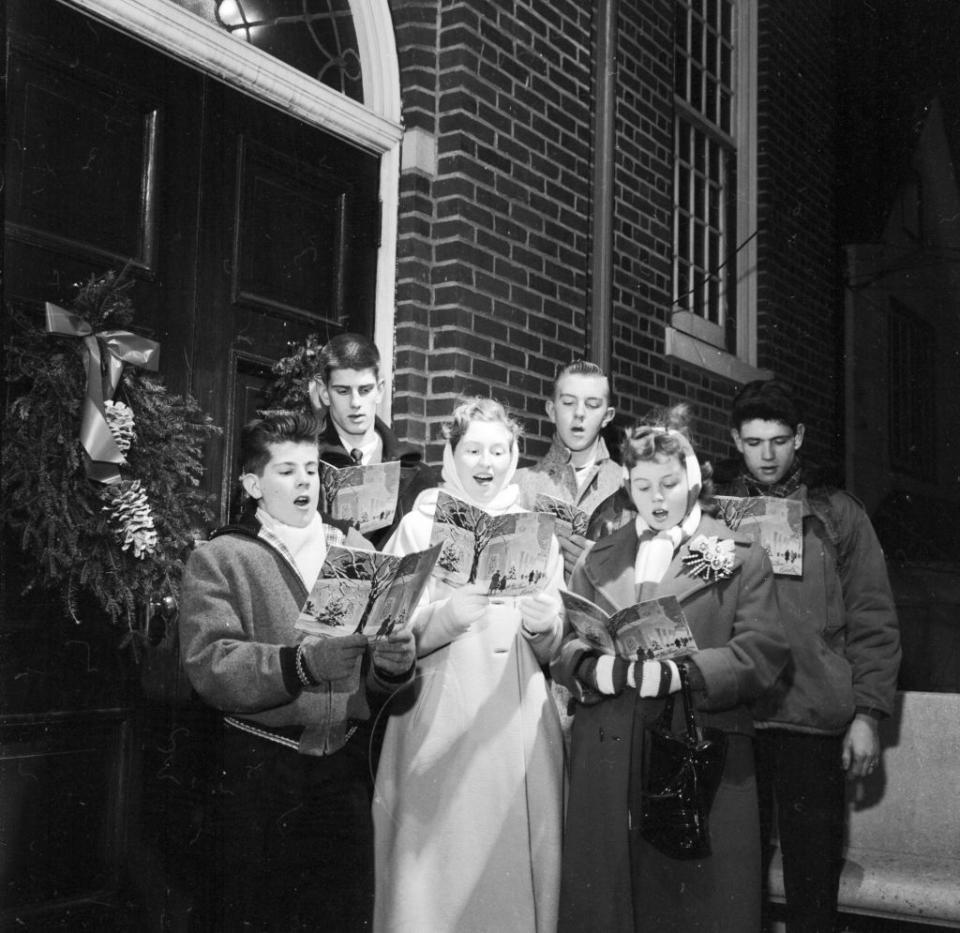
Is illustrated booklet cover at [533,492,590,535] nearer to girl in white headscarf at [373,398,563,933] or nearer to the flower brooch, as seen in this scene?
girl in white headscarf at [373,398,563,933]

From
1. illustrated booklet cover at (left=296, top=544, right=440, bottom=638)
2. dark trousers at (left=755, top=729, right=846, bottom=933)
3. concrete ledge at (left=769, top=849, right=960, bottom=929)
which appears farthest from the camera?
concrete ledge at (left=769, top=849, right=960, bottom=929)

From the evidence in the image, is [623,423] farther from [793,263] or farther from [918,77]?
[918,77]

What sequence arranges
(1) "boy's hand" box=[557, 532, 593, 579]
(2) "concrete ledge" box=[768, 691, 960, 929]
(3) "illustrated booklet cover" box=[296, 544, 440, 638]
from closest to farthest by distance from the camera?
1. (3) "illustrated booklet cover" box=[296, 544, 440, 638]
2. (1) "boy's hand" box=[557, 532, 593, 579]
3. (2) "concrete ledge" box=[768, 691, 960, 929]

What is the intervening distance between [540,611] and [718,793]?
27.5 inches

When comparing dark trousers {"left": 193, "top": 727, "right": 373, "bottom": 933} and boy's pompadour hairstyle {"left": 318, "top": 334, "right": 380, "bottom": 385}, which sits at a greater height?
boy's pompadour hairstyle {"left": 318, "top": 334, "right": 380, "bottom": 385}

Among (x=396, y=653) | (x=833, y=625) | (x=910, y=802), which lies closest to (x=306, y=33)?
(x=396, y=653)

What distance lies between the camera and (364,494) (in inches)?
139

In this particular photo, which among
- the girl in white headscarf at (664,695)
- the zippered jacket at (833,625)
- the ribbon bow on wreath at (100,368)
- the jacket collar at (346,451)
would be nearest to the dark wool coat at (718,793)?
the girl in white headscarf at (664,695)

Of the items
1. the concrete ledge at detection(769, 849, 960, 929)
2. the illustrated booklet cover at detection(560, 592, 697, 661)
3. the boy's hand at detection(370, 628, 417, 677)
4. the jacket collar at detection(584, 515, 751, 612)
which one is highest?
the jacket collar at detection(584, 515, 751, 612)

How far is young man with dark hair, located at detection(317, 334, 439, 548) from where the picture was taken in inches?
148

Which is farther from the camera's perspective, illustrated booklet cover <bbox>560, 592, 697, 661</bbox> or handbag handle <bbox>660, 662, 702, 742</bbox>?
handbag handle <bbox>660, 662, 702, 742</bbox>

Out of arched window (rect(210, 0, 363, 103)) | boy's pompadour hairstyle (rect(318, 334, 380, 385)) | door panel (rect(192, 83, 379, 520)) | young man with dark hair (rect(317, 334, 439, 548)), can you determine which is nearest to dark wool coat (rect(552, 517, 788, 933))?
young man with dark hair (rect(317, 334, 439, 548))

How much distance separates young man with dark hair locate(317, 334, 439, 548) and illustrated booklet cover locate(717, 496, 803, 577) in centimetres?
101

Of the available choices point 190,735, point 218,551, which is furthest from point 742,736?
point 190,735
